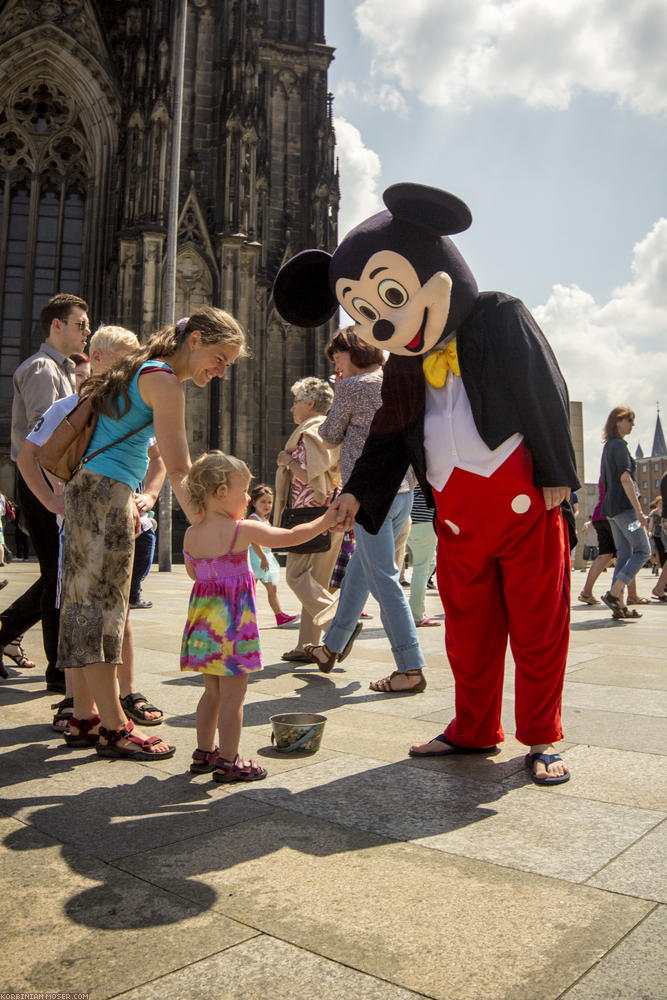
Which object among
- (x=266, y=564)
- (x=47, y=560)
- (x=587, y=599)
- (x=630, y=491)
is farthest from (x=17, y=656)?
(x=587, y=599)

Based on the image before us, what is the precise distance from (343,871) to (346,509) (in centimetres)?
159

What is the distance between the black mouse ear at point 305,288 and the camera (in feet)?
11.8

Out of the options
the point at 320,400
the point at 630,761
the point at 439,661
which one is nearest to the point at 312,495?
the point at 320,400

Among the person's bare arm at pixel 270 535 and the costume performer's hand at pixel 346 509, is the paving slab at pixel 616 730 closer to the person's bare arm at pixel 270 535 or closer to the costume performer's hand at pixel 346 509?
the costume performer's hand at pixel 346 509

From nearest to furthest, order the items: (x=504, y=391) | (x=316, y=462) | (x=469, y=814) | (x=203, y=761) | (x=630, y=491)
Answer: (x=469, y=814)
(x=203, y=761)
(x=504, y=391)
(x=316, y=462)
(x=630, y=491)

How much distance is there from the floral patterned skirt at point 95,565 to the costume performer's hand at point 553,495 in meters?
1.50

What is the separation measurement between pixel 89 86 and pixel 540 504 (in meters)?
23.0

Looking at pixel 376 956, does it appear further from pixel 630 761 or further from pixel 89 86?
pixel 89 86

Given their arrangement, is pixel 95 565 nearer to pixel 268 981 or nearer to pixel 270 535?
pixel 270 535

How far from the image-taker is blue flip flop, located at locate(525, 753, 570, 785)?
9.10 feet

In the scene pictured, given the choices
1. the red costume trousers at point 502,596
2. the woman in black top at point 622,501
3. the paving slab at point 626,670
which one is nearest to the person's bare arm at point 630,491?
the woman in black top at point 622,501

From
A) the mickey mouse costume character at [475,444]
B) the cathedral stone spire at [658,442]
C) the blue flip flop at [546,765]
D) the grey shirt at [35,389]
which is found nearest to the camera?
the blue flip flop at [546,765]

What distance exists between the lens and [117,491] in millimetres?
3191

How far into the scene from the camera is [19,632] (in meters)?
5.01
